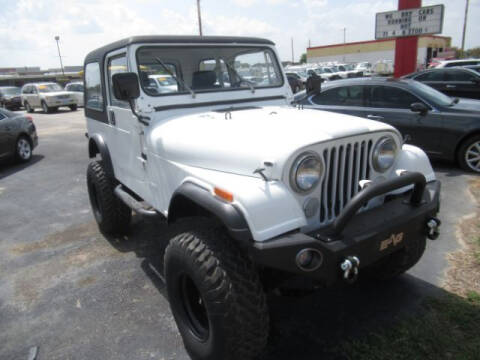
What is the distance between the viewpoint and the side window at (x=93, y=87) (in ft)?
13.7

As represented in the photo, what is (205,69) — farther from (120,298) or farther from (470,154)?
(470,154)

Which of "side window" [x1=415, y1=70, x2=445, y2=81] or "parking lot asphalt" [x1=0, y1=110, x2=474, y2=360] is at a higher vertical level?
"side window" [x1=415, y1=70, x2=445, y2=81]

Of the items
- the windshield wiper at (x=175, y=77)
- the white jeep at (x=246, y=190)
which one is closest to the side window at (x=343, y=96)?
the white jeep at (x=246, y=190)

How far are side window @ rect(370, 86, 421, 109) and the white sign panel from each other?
708cm

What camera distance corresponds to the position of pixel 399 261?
316 cm

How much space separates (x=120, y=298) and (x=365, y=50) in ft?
194

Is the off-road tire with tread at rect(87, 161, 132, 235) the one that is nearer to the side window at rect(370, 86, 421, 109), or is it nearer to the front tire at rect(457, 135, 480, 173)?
the side window at rect(370, 86, 421, 109)

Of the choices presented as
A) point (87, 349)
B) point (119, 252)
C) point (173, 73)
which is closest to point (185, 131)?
point (173, 73)

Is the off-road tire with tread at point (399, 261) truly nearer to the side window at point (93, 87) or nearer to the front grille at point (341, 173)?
the front grille at point (341, 173)

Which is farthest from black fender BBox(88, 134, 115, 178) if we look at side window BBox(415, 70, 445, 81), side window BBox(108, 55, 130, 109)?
side window BBox(415, 70, 445, 81)

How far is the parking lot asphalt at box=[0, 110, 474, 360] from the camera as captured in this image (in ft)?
9.08

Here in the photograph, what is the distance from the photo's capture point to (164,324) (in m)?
2.99

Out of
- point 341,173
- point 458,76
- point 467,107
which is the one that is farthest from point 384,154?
point 458,76

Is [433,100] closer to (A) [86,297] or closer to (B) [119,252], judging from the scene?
(B) [119,252]
